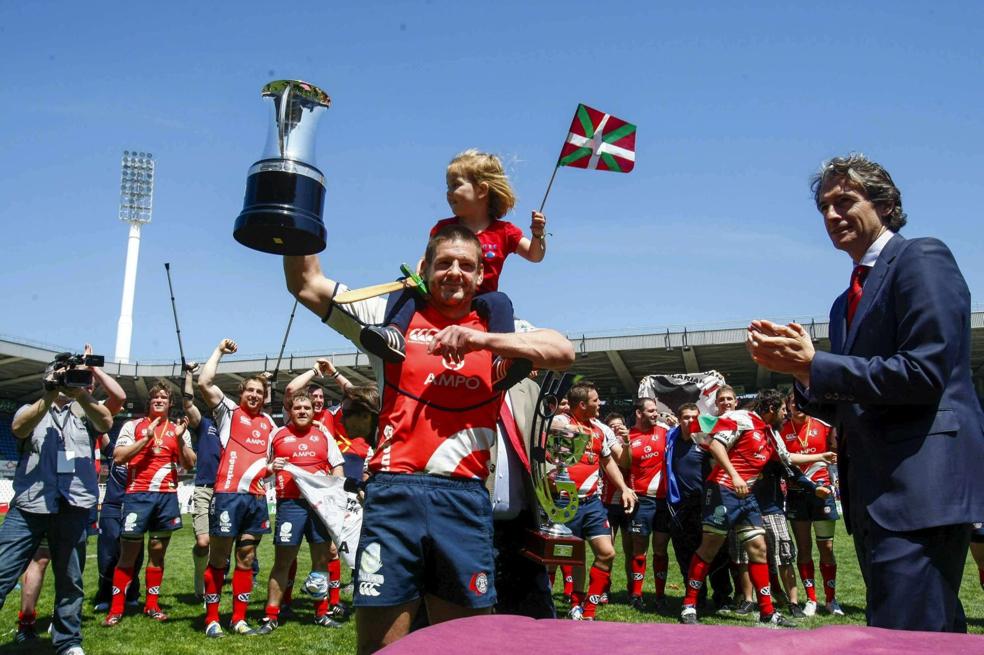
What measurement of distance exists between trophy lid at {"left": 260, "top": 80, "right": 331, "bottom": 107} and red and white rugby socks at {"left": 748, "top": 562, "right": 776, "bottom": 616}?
6.91 m

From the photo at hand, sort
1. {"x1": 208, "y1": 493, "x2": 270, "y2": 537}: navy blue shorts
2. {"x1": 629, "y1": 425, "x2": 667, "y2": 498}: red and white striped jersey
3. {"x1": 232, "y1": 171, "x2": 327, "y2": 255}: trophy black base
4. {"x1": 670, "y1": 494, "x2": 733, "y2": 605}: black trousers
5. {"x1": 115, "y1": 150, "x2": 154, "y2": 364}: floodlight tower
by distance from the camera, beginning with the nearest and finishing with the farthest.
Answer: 1. {"x1": 232, "y1": 171, "x2": 327, "y2": 255}: trophy black base
2. {"x1": 208, "y1": 493, "x2": 270, "y2": 537}: navy blue shorts
3. {"x1": 670, "y1": 494, "x2": 733, "y2": 605}: black trousers
4. {"x1": 629, "y1": 425, "x2": 667, "y2": 498}: red and white striped jersey
5. {"x1": 115, "y1": 150, "x2": 154, "y2": 364}: floodlight tower

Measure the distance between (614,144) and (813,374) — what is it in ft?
11.4

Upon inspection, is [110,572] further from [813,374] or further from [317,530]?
[813,374]

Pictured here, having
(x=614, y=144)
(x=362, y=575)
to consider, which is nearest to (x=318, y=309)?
(x=362, y=575)

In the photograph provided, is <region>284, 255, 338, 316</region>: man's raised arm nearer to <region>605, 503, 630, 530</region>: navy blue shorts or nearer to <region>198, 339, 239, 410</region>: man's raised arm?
<region>198, 339, 239, 410</region>: man's raised arm

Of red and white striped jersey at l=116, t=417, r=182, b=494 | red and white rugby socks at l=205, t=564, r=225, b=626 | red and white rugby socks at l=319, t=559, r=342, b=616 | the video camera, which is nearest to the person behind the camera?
the video camera

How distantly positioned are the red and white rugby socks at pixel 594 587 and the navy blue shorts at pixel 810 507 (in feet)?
9.34

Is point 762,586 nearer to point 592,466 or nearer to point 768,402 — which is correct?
point 592,466

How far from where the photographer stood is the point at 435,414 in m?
2.72

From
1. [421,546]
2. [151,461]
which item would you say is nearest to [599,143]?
[421,546]

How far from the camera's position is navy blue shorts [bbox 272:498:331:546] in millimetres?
8023

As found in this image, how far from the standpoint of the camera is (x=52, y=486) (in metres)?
6.22

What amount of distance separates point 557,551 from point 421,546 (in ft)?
1.93

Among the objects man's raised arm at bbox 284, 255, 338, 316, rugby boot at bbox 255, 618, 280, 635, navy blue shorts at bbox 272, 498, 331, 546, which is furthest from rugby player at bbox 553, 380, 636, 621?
man's raised arm at bbox 284, 255, 338, 316
